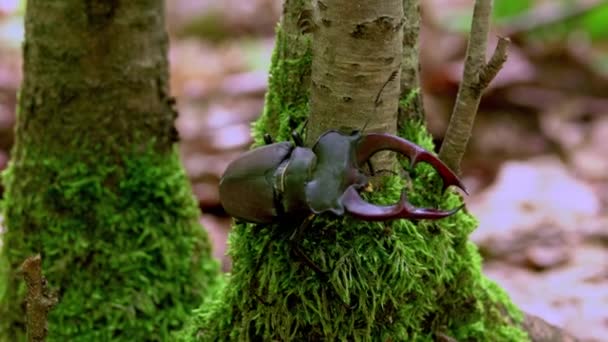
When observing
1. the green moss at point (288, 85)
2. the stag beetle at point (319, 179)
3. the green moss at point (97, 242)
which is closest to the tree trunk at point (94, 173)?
the green moss at point (97, 242)

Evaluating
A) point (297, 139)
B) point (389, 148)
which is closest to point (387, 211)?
point (389, 148)

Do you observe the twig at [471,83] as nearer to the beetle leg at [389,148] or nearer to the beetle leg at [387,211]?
the beetle leg at [389,148]

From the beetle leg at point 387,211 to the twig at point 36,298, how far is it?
0.57 metres

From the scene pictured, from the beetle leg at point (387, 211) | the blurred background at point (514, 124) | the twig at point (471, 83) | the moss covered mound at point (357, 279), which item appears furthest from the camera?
the blurred background at point (514, 124)

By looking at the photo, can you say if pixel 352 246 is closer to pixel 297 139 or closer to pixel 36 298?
pixel 297 139

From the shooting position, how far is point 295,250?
146cm

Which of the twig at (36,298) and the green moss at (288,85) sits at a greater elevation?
the green moss at (288,85)

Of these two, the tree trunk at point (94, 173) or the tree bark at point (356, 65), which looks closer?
the tree bark at point (356, 65)

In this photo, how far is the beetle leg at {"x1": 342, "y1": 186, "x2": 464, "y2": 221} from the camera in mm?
1364

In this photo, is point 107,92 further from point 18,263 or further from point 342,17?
point 342,17

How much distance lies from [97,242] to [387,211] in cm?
100

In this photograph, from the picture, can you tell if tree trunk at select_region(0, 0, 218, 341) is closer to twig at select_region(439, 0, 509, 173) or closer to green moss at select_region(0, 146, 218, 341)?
green moss at select_region(0, 146, 218, 341)

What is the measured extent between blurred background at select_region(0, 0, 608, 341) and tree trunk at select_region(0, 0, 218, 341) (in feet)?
3.90

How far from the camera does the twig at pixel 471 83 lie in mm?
1622
